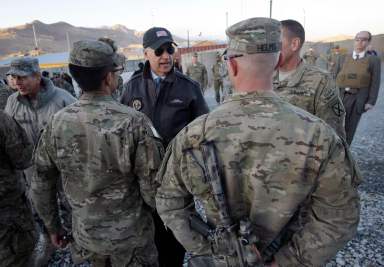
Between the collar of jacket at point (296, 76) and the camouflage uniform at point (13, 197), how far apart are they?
226cm

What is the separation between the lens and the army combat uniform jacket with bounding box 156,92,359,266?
3.84 feet

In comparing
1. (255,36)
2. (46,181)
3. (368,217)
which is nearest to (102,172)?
(46,181)

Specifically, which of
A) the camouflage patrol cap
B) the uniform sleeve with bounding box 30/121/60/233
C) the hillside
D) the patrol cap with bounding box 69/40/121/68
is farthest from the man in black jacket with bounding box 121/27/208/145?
the hillside

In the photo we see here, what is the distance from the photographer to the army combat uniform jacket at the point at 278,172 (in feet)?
3.84

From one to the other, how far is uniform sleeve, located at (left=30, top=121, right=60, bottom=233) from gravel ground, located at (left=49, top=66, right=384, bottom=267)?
1.11m

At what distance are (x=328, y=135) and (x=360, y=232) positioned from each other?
2.51 m

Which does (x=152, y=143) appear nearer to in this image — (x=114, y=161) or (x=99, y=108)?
(x=114, y=161)

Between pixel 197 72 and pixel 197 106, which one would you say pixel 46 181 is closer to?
pixel 197 106

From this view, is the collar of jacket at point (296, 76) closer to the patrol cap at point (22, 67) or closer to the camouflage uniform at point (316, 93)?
the camouflage uniform at point (316, 93)

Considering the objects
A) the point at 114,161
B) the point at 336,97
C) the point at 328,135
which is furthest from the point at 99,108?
the point at 336,97

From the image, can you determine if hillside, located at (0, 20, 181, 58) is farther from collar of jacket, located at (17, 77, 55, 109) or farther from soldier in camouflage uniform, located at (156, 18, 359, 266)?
soldier in camouflage uniform, located at (156, 18, 359, 266)

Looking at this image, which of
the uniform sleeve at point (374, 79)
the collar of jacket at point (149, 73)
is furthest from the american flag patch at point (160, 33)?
the uniform sleeve at point (374, 79)

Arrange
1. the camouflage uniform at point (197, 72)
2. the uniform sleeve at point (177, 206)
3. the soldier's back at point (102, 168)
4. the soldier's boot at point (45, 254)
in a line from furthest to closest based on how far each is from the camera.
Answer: the camouflage uniform at point (197, 72)
the soldier's boot at point (45, 254)
the soldier's back at point (102, 168)
the uniform sleeve at point (177, 206)

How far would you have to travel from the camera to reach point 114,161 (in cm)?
172
